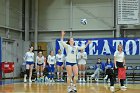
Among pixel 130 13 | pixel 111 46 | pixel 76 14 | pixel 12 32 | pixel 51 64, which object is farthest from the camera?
pixel 76 14

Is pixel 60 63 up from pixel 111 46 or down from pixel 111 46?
down

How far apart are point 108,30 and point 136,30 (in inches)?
92.1

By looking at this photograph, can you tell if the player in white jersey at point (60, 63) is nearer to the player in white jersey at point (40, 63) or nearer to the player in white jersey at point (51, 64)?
the player in white jersey at point (51, 64)

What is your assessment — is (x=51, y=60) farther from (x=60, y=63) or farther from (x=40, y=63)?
(x=40, y=63)

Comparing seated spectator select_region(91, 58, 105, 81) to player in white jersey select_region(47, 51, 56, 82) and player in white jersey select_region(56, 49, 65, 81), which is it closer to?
player in white jersey select_region(56, 49, 65, 81)

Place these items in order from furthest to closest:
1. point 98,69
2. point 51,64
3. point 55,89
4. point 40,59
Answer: point 98,69, point 51,64, point 40,59, point 55,89

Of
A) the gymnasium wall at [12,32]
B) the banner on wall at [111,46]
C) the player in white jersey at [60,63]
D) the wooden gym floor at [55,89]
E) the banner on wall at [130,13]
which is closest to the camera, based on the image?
the wooden gym floor at [55,89]

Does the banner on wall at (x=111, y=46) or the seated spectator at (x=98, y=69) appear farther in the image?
the banner on wall at (x=111, y=46)

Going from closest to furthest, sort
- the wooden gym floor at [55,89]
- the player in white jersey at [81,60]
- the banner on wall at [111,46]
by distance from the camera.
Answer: the wooden gym floor at [55,89], the player in white jersey at [81,60], the banner on wall at [111,46]

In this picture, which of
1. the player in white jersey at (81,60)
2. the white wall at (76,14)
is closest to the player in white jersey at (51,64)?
the player in white jersey at (81,60)

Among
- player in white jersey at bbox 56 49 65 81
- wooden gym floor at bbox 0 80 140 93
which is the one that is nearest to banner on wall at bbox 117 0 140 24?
player in white jersey at bbox 56 49 65 81

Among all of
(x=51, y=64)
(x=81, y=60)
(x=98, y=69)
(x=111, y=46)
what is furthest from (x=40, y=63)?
(x=111, y=46)

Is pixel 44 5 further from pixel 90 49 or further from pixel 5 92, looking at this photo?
pixel 5 92

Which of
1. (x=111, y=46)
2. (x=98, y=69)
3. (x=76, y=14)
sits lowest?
(x=98, y=69)
